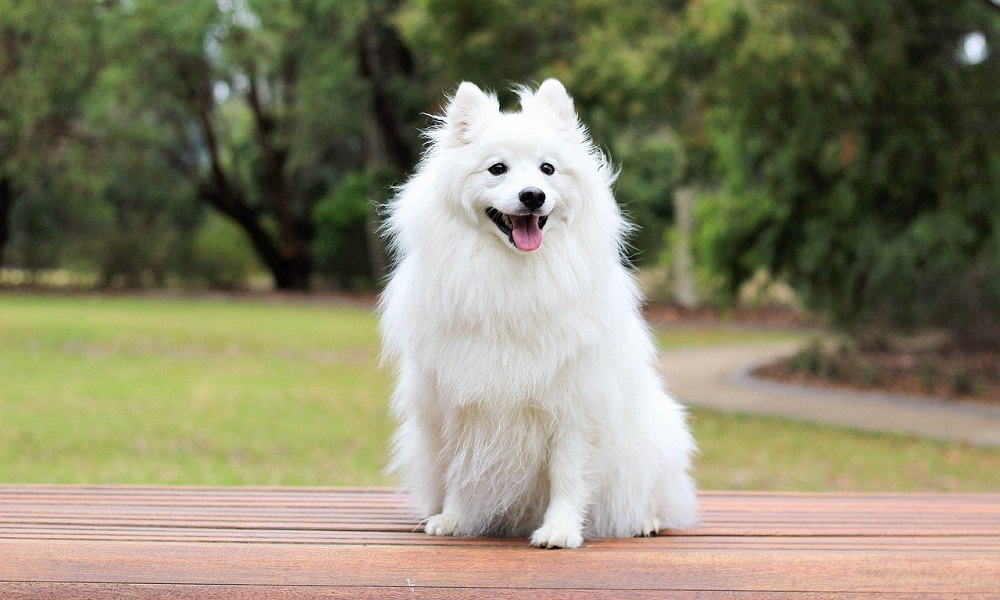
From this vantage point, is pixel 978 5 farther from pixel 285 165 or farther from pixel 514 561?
pixel 285 165

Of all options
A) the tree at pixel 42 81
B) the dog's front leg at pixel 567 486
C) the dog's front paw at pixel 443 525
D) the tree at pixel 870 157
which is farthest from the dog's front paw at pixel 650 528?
the tree at pixel 42 81

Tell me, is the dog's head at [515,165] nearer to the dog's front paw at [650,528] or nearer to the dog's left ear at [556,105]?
the dog's left ear at [556,105]

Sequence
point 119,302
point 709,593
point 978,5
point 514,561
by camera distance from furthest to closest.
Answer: point 119,302
point 978,5
point 514,561
point 709,593

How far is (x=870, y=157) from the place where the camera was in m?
12.6

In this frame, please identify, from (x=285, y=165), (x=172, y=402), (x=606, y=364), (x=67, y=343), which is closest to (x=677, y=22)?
(x=172, y=402)

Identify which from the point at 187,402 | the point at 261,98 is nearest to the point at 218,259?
the point at 261,98

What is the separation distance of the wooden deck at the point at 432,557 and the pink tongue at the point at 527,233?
3.05 ft

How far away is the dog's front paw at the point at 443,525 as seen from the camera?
3531mm

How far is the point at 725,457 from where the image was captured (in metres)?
9.04

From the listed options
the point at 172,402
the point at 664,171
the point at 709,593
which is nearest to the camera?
the point at 709,593

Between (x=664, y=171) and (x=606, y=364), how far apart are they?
85.9 feet

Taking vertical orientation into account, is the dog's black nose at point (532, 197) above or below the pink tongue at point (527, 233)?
above

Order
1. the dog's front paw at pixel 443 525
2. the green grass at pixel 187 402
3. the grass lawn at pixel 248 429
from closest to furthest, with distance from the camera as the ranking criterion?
the dog's front paw at pixel 443 525
the grass lawn at pixel 248 429
the green grass at pixel 187 402

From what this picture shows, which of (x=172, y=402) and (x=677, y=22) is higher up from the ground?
(x=677, y=22)
